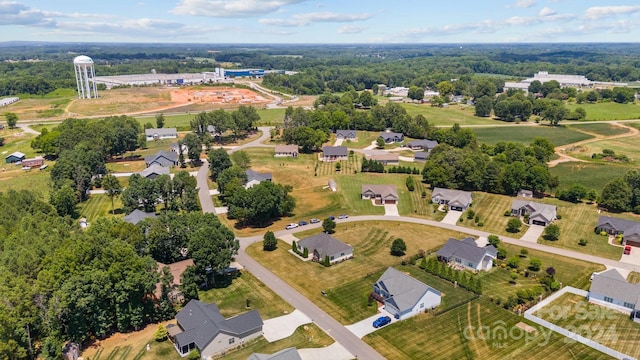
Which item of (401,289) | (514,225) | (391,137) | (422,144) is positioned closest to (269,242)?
(401,289)

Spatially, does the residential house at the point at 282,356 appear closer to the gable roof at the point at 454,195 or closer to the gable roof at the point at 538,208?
the gable roof at the point at 454,195

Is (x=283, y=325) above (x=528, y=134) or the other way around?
the other way around

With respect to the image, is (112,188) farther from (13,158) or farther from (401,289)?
(401,289)

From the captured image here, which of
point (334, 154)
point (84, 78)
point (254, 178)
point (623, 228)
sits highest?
point (84, 78)

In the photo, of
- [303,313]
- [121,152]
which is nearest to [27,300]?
[303,313]

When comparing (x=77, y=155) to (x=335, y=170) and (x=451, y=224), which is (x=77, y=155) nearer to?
(x=335, y=170)

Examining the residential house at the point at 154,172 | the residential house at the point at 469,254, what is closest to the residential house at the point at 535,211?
the residential house at the point at 469,254

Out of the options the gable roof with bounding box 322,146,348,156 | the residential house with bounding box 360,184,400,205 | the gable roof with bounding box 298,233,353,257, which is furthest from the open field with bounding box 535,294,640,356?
the gable roof with bounding box 322,146,348,156
